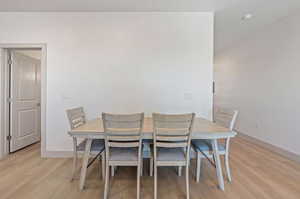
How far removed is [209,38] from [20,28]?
3285mm

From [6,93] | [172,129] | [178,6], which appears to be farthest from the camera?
[6,93]

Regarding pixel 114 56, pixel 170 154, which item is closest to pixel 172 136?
pixel 170 154

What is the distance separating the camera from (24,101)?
345cm

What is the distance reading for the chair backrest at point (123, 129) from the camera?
5.42 ft

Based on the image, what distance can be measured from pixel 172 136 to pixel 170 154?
0.24m

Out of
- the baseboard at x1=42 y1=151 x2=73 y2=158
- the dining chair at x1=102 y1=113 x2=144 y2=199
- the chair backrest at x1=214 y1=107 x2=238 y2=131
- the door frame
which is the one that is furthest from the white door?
the chair backrest at x1=214 y1=107 x2=238 y2=131

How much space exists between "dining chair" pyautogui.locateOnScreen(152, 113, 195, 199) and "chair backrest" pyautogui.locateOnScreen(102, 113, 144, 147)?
16cm

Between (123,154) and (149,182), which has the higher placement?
(123,154)

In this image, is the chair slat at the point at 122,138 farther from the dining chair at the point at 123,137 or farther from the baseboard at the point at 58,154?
the baseboard at the point at 58,154

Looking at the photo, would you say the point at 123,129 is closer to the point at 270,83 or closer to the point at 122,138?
the point at 122,138

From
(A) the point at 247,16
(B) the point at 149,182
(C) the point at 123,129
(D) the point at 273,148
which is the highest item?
(A) the point at 247,16

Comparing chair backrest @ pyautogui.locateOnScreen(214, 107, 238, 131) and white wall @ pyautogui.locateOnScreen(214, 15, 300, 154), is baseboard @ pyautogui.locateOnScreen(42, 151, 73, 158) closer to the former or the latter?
chair backrest @ pyautogui.locateOnScreen(214, 107, 238, 131)

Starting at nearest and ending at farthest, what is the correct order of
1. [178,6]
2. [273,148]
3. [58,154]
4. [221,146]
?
1. [221,146]
2. [178,6]
3. [58,154]
4. [273,148]

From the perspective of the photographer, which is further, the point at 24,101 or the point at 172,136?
the point at 24,101
